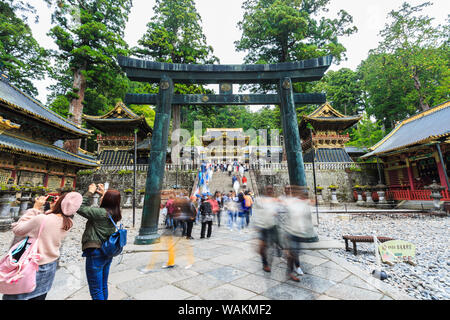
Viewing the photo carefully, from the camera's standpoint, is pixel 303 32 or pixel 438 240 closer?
pixel 438 240

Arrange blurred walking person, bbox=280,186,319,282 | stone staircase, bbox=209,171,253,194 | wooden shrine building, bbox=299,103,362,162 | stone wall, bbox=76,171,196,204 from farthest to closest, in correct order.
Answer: wooden shrine building, bbox=299,103,362,162 < stone wall, bbox=76,171,196,204 < stone staircase, bbox=209,171,253,194 < blurred walking person, bbox=280,186,319,282

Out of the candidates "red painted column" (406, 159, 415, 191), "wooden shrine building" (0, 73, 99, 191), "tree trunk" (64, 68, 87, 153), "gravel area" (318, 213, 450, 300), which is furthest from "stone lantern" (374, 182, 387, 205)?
"tree trunk" (64, 68, 87, 153)

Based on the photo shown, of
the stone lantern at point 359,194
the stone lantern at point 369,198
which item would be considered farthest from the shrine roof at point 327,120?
the stone lantern at point 369,198

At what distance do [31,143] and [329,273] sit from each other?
15.8 m

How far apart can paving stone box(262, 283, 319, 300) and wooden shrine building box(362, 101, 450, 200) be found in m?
12.7

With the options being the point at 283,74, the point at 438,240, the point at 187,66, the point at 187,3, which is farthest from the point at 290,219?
the point at 187,3

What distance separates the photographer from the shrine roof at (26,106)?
31.5 ft

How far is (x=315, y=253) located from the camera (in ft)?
14.2

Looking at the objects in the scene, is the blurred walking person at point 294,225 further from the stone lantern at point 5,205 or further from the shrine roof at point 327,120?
the shrine roof at point 327,120

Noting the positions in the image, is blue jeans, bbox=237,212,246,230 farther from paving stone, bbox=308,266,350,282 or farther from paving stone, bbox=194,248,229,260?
paving stone, bbox=308,266,350,282

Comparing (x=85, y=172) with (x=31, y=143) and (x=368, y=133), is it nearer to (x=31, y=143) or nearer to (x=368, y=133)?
(x=31, y=143)

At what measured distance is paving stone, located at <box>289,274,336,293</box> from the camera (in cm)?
272
